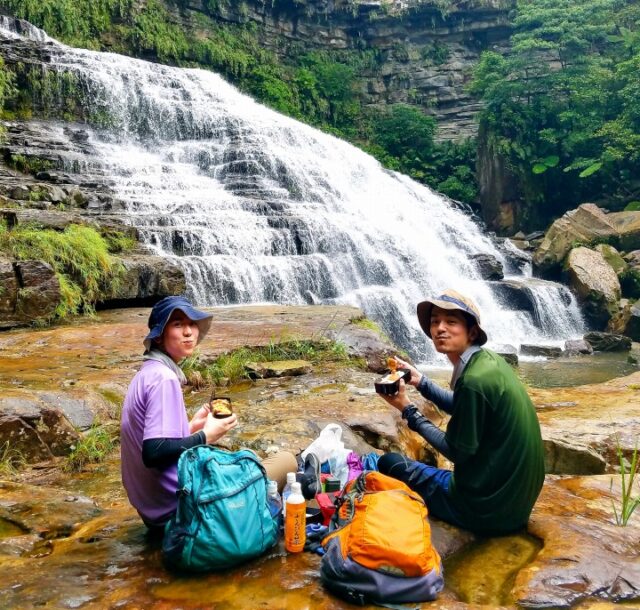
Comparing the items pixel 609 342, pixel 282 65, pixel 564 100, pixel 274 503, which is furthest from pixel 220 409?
pixel 282 65

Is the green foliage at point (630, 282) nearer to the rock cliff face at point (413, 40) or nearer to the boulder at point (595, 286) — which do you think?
the boulder at point (595, 286)

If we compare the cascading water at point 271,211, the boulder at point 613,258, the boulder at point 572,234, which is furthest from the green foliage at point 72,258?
the boulder at point 613,258

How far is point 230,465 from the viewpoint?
2.29 meters

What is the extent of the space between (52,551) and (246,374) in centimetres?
366

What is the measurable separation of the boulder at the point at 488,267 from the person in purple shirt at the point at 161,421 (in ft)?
50.1

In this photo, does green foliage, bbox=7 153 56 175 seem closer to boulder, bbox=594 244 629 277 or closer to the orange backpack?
the orange backpack

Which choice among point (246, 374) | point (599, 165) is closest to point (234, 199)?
point (246, 374)

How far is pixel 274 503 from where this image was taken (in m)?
2.50

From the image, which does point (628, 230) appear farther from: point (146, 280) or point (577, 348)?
point (146, 280)

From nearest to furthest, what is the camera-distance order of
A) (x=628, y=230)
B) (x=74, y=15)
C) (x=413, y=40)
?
(x=628, y=230), (x=74, y=15), (x=413, y=40)

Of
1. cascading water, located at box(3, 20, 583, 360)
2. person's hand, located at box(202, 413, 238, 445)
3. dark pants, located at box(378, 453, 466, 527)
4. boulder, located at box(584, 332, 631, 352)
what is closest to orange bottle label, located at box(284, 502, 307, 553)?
person's hand, located at box(202, 413, 238, 445)

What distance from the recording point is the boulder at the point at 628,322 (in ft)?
47.0

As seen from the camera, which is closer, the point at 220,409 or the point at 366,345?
the point at 220,409

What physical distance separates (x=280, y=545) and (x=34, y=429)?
2383 millimetres
